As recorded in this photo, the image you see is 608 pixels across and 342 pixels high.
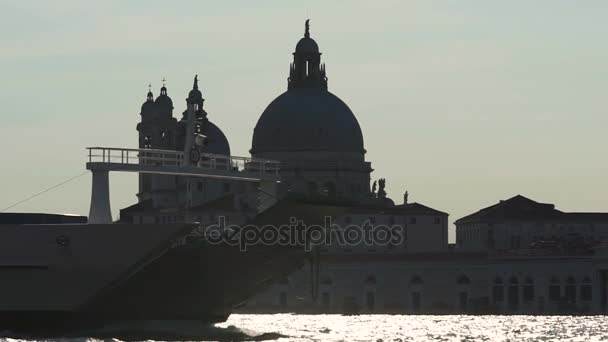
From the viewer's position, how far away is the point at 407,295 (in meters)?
187

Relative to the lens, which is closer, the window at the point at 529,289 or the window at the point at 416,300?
the window at the point at 416,300

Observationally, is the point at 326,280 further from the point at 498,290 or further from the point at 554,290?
the point at 554,290

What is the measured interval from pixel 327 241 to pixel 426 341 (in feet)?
28.2

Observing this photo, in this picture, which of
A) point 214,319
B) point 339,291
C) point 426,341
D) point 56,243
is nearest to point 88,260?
point 56,243

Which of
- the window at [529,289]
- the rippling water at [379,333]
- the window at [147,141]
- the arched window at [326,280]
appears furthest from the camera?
the window at [147,141]

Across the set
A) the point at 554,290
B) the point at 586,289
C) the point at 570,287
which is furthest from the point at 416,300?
the point at 586,289

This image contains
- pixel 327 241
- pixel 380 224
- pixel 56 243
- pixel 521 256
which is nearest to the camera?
pixel 56 243

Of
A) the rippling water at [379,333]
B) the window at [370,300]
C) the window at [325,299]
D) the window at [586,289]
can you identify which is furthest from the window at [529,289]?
the rippling water at [379,333]

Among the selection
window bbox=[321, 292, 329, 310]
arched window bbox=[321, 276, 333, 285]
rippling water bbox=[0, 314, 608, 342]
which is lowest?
rippling water bbox=[0, 314, 608, 342]

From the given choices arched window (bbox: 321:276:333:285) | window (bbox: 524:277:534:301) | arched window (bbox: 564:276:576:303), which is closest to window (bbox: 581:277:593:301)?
arched window (bbox: 564:276:576:303)

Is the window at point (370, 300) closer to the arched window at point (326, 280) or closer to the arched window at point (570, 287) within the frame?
the arched window at point (326, 280)

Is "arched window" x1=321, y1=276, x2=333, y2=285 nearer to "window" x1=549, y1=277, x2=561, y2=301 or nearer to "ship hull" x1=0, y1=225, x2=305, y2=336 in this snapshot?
"window" x1=549, y1=277, x2=561, y2=301

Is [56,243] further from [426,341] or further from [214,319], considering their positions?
[426,341]

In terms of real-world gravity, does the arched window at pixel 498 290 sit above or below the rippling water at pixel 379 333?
above
